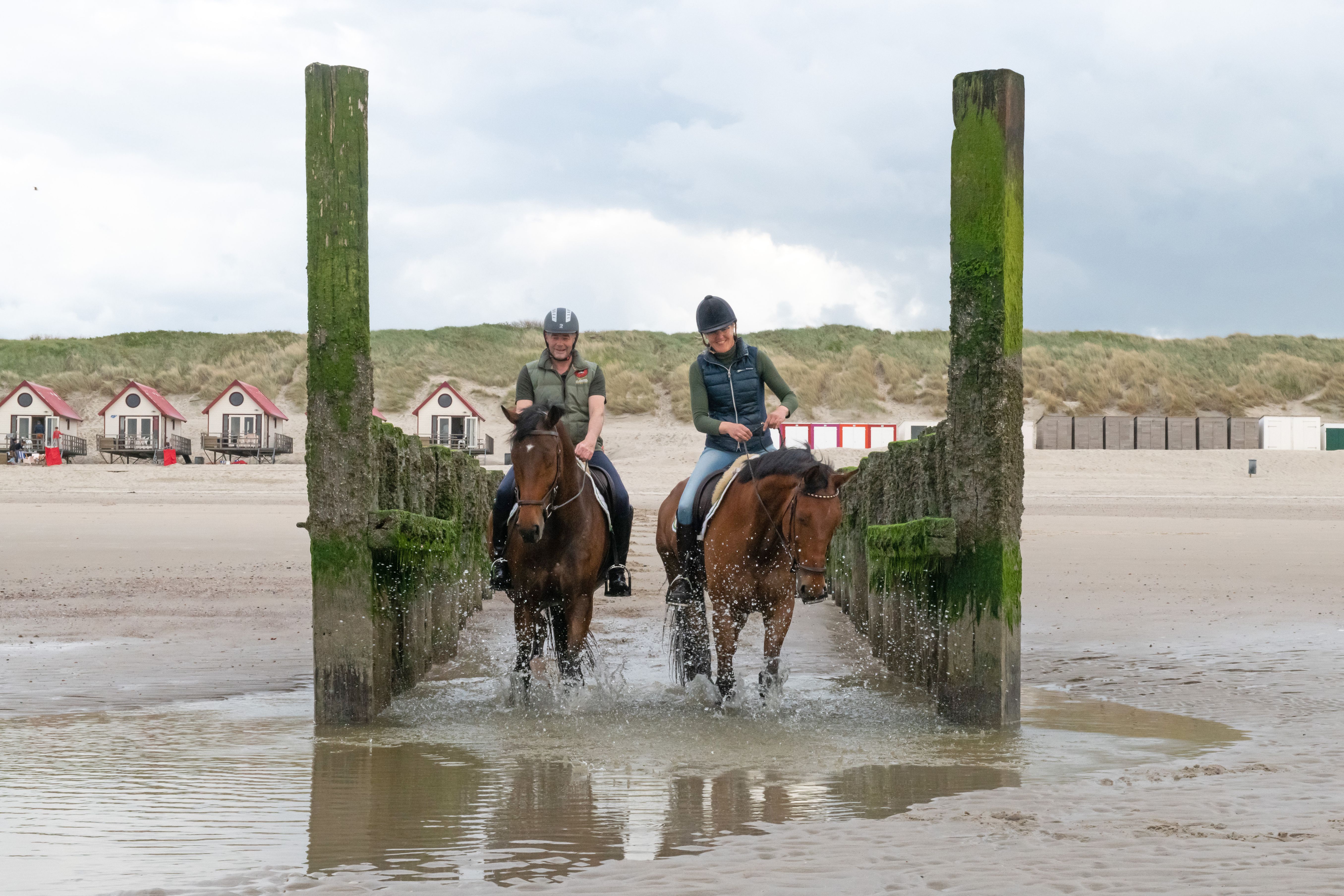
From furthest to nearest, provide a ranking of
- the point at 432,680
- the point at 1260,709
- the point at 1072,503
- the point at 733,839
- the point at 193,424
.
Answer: the point at 193,424
the point at 1072,503
the point at 432,680
the point at 1260,709
the point at 733,839

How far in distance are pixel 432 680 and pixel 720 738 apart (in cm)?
317

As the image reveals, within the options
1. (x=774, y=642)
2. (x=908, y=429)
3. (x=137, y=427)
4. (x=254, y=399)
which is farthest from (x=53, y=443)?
(x=774, y=642)

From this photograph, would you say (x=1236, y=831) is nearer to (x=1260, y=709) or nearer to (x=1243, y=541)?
(x=1260, y=709)

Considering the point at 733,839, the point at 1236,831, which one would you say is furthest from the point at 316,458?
the point at 1236,831

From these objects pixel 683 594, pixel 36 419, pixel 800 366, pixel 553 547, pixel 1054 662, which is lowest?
pixel 1054 662

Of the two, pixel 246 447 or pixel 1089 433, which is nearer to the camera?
pixel 1089 433

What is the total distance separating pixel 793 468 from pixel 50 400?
62132 mm

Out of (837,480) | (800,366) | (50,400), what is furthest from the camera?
(800,366)

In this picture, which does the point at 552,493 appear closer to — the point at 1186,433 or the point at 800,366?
the point at 1186,433

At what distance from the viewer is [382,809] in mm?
5477

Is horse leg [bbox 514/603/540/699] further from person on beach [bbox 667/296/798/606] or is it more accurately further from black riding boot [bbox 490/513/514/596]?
person on beach [bbox 667/296/798/606]

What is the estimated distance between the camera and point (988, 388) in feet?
24.3

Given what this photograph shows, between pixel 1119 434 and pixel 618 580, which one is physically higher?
pixel 1119 434

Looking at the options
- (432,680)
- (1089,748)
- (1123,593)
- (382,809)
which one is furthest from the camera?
(1123,593)
